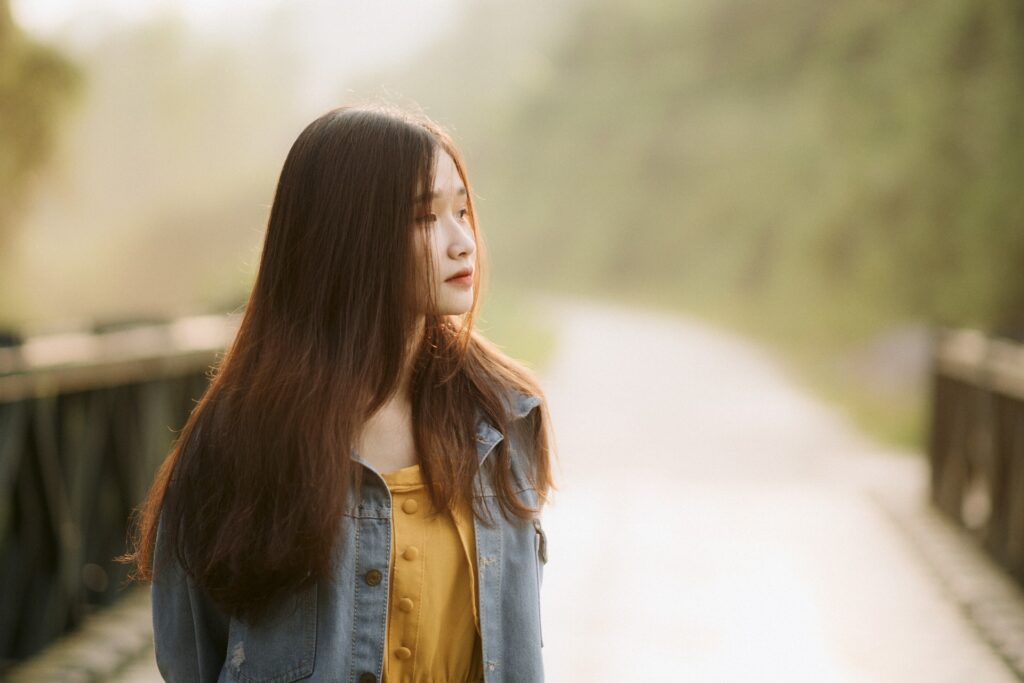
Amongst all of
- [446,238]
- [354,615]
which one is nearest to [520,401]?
[446,238]

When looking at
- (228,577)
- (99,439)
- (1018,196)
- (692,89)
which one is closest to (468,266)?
(228,577)

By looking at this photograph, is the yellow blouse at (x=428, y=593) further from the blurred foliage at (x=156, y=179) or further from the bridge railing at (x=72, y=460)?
the blurred foliage at (x=156, y=179)

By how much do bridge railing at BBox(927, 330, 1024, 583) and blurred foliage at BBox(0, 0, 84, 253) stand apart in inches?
415

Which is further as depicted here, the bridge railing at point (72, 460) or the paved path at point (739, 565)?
the paved path at point (739, 565)

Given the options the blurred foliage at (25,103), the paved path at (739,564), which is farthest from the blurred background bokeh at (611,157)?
the paved path at (739,564)

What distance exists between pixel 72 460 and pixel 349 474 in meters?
3.42

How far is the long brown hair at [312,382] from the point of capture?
1808 mm

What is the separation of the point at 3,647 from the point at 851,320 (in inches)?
588

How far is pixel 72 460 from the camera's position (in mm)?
4945

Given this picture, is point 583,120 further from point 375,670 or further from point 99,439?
point 375,670

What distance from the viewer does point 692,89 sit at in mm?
24922

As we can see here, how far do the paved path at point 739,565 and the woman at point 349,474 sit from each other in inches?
7.9

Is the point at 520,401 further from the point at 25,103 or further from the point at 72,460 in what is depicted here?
the point at 25,103

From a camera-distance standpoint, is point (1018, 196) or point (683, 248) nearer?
point (1018, 196)
